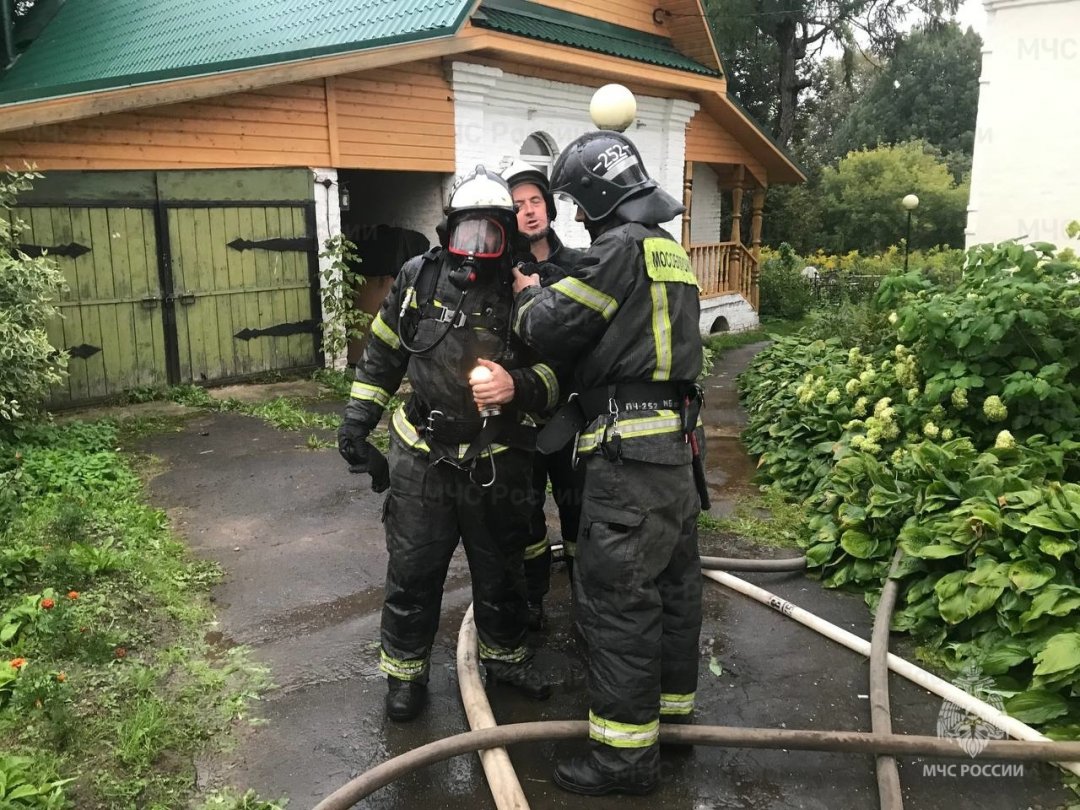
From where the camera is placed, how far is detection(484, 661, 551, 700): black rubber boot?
3617mm

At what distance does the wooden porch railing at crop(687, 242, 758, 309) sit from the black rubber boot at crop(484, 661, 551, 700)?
484 inches

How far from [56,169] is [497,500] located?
6.08 m

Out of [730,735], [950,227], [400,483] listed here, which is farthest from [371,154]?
[950,227]

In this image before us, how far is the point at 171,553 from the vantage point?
4.95 m

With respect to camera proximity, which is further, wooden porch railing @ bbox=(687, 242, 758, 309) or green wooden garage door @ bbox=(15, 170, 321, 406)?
wooden porch railing @ bbox=(687, 242, 758, 309)

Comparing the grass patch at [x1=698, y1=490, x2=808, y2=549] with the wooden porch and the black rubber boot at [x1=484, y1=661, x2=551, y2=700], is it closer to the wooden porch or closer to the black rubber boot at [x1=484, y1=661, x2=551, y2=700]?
the black rubber boot at [x1=484, y1=661, x2=551, y2=700]

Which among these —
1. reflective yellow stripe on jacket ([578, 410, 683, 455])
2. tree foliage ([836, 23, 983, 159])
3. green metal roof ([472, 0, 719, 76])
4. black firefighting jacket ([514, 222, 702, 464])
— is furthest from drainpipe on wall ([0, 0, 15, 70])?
tree foliage ([836, 23, 983, 159])

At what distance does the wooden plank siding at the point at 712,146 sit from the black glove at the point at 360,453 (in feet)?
40.2

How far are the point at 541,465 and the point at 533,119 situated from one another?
27.4 feet

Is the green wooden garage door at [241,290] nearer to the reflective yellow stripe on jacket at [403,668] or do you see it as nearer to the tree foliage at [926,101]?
the reflective yellow stripe on jacket at [403,668]

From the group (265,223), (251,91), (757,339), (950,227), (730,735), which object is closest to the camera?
(730,735)

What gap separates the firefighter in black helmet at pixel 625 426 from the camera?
9.70ft

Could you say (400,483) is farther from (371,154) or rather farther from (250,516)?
(371,154)

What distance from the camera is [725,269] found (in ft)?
54.5
